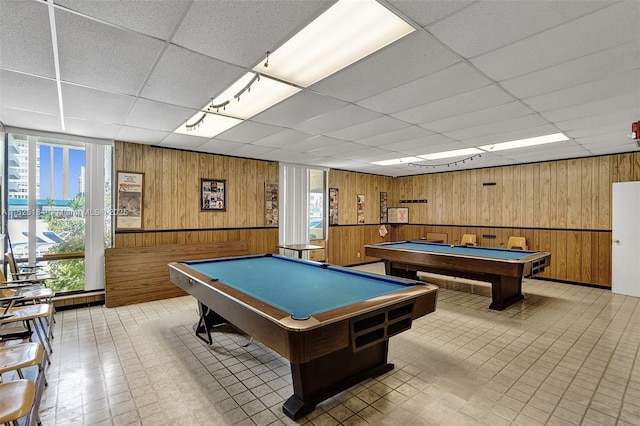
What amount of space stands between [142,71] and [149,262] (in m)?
3.53

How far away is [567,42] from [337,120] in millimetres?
2289

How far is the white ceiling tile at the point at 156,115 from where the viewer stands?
3.34m

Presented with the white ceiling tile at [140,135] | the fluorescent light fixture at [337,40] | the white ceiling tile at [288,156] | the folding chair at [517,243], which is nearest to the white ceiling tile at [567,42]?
the fluorescent light fixture at [337,40]

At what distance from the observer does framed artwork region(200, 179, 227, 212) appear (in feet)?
19.2

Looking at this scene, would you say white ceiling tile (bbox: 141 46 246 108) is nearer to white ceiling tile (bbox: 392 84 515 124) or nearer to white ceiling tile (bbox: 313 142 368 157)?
white ceiling tile (bbox: 392 84 515 124)

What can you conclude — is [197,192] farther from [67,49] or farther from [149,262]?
[67,49]

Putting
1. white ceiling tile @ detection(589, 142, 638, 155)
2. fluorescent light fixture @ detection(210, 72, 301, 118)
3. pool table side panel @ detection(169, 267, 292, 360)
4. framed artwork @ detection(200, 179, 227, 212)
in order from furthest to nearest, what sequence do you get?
framed artwork @ detection(200, 179, 227, 212), white ceiling tile @ detection(589, 142, 638, 155), fluorescent light fixture @ detection(210, 72, 301, 118), pool table side panel @ detection(169, 267, 292, 360)

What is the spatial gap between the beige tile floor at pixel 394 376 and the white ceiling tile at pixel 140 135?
8.63ft

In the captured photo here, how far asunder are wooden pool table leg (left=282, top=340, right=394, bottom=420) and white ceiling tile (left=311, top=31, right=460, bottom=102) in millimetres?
2284

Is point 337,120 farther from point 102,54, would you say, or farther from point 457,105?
point 102,54

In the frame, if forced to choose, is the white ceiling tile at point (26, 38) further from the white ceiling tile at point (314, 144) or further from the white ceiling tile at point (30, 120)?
the white ceiling tile at point (314, 144)

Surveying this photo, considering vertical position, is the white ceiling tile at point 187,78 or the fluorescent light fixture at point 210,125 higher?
the fluorescent light fixture at point 210,125

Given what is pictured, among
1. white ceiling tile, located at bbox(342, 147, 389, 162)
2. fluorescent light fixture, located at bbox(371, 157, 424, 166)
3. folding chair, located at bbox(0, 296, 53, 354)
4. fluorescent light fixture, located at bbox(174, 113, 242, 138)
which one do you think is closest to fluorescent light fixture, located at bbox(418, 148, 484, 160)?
fluorescent light fixture, located at bbox(371, 157, 424, 166)

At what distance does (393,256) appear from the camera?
590 cm
